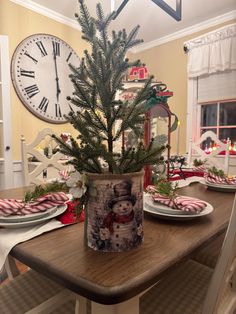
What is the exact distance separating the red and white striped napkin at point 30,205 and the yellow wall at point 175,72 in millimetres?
2807

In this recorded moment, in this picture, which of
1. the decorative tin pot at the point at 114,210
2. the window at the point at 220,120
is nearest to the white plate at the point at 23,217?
the decorative tin pot at the point at 114,210

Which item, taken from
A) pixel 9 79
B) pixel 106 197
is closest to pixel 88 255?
pixel 106 197

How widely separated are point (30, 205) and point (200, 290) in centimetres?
64

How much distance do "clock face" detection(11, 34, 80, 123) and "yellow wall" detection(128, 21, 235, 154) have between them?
1230 mm

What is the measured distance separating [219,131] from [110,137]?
9.46 ft

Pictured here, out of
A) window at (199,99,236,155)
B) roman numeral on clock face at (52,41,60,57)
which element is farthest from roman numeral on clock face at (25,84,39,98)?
window at (199,99,236,155)

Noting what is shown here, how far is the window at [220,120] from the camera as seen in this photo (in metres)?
3.03

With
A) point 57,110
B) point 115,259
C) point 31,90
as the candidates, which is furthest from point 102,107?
point 57,110

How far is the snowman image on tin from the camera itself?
1.77 ft

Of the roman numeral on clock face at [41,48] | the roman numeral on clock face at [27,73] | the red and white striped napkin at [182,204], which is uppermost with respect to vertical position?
the roman numeral on clock face at [41,48]

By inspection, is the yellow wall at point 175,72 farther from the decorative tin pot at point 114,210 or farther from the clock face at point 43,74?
the decorative tin pot at point 114,210

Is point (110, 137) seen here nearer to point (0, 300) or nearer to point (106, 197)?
point (106, 197)

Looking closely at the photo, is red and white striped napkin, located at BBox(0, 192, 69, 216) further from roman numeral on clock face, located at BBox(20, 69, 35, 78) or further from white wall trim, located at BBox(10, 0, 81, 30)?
white wall trim, located at BBox(10, 0, 81, 30)

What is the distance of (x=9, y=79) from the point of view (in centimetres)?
236
